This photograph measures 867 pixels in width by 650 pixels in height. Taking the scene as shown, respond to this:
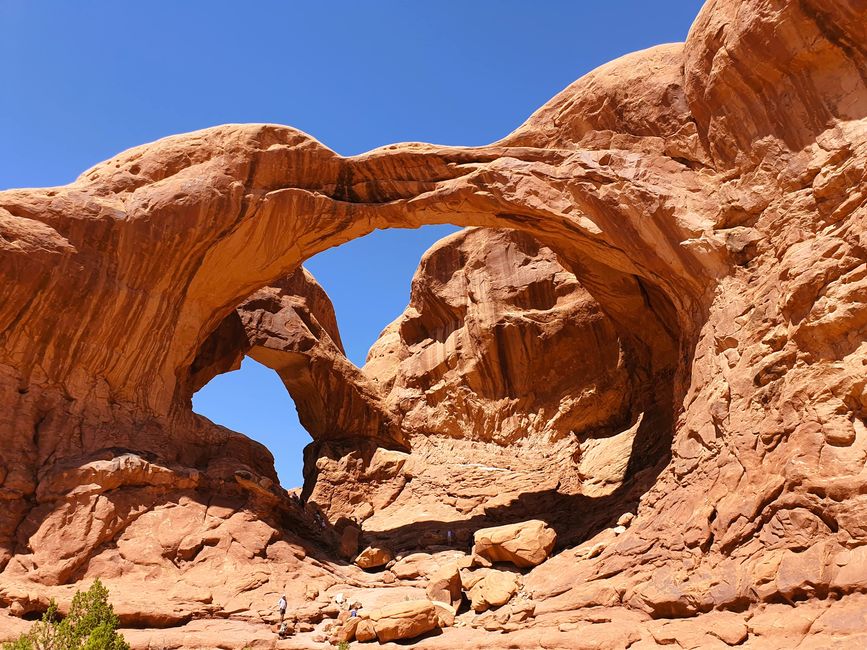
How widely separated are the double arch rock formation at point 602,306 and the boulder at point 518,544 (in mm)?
625

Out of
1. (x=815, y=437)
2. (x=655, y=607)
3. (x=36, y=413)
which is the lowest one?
(x=655, y=607)

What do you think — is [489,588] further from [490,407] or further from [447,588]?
[490,407]

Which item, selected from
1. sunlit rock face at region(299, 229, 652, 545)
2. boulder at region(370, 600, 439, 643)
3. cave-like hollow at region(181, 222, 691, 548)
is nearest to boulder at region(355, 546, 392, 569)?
cave-like hollow at region(181, 222, 691, 548)

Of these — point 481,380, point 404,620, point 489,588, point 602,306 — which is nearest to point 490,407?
point 481,380

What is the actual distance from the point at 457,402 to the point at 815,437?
1653 centimetres

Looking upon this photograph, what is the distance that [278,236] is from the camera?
1878cm

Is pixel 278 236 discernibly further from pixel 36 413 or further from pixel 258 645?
pixel 258 645

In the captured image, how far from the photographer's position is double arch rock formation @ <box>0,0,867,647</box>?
1125 cm

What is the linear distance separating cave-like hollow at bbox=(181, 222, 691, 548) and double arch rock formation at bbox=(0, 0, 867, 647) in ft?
1.18

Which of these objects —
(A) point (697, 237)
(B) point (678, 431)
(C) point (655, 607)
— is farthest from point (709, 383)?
(C) point (655, 607)

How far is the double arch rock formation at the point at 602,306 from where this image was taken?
→ 36.9 ft

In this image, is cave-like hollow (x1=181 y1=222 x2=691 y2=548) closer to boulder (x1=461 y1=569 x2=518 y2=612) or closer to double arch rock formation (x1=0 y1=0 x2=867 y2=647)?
double arch rock formation (x1=0 y1=0 x2=867 y2=647)

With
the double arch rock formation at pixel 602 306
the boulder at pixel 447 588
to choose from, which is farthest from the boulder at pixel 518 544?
the boulder at pixel 447 588

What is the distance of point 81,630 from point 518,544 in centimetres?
874
